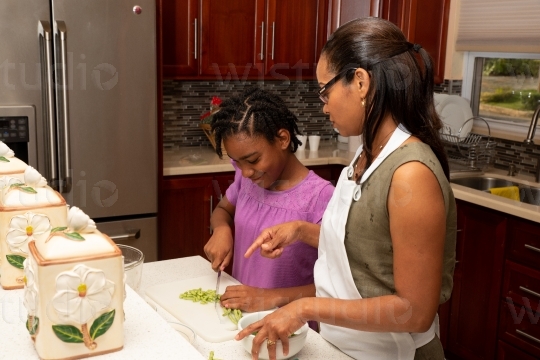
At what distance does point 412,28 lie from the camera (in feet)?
10.6

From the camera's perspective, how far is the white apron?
1.22 metres

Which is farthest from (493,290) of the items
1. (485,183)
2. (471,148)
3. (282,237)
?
(282,237)

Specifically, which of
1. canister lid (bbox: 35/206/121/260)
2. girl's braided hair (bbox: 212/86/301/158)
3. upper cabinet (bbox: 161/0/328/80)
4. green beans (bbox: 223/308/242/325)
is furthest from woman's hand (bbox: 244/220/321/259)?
upper cabinet (bbox: 161/0/328/80)

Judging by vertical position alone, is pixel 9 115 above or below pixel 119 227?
above

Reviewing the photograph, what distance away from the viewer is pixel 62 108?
258 cm

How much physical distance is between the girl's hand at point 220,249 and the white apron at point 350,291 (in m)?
0.36

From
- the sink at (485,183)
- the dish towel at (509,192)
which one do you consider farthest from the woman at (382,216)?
the sink at (485,183)

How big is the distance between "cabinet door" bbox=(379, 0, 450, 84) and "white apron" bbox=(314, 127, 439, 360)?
2.18 meters

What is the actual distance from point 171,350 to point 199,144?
2835 mm

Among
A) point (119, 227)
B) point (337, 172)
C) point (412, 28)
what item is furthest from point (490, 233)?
point (119, 227)

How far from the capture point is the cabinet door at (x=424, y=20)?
3.22 m

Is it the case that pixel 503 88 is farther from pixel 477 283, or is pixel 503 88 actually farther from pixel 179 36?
pixel 179 36

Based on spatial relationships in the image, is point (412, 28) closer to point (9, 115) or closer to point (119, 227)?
point (119, 227)

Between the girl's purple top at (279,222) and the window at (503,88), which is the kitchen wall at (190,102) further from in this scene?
the girl's purple top at (279,222)
